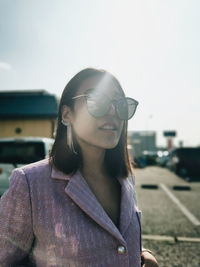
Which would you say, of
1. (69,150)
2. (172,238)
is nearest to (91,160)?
(69,150)

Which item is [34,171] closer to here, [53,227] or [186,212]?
[53,227]

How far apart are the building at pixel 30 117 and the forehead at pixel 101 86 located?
73.0 feet

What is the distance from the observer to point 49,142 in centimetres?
705

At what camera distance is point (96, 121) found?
1.75m

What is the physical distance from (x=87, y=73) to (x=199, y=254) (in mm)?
4455

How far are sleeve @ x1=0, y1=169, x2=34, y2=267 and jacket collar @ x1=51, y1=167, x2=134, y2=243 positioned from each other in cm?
20

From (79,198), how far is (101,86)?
0.70 metres

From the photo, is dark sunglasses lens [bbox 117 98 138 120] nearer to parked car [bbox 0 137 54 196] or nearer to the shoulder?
the shoulder

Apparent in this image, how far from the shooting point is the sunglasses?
1.75m

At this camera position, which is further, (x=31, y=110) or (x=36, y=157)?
(x=31, y=110)

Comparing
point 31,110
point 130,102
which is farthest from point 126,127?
point 31,110

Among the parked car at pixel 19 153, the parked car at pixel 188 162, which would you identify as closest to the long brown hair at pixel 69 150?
the parked car at pixel 19 153

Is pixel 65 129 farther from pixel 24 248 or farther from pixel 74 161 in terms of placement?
pixel 24 248

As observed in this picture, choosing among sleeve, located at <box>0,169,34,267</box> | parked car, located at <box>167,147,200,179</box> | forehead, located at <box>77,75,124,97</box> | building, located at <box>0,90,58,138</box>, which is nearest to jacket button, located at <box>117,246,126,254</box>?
sleeve, located at <box>0,169,34,267</box>
